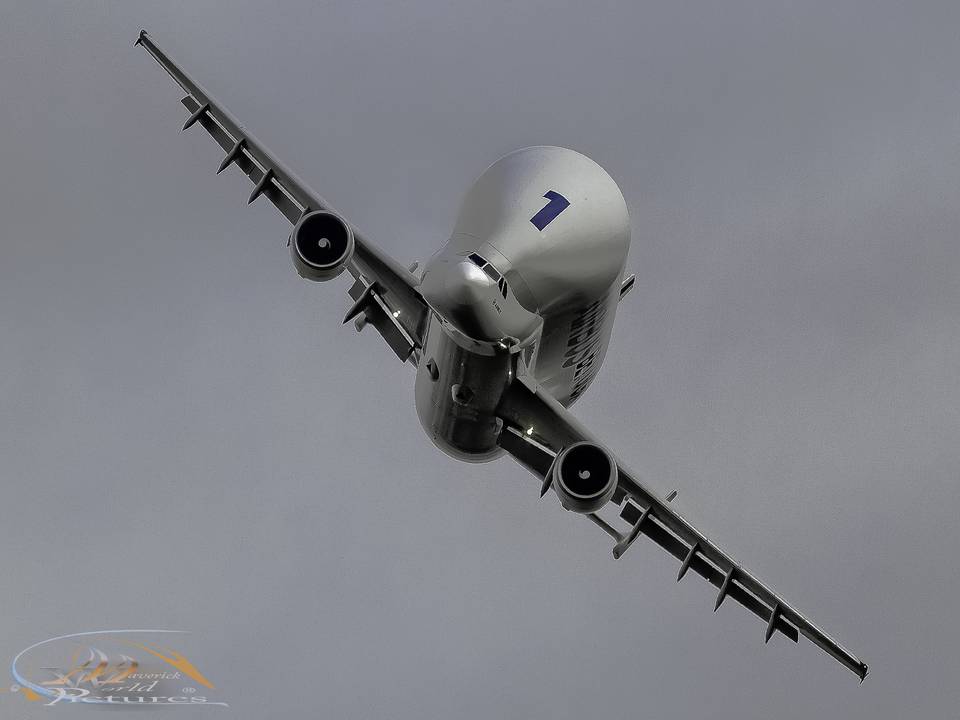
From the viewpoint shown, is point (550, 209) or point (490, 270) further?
point (550, 209)

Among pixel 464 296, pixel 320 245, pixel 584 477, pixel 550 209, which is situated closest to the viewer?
pixel 464 296

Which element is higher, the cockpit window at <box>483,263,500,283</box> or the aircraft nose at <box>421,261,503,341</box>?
the cockpit window at <box>483,263,500,283</box>

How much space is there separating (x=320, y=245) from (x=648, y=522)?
1289 cm

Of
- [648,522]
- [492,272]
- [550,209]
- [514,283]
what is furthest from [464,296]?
[648,522]

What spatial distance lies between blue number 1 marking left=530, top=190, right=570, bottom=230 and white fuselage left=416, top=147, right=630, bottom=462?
0.03 m

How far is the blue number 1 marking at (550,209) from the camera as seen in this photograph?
3075 cm

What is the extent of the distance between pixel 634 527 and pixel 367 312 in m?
10.1

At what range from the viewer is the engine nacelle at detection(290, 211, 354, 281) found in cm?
3291

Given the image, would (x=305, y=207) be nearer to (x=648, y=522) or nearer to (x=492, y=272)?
(x=492, y=272)

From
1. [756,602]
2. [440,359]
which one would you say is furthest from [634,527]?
[440,359]

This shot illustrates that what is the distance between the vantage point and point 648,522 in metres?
37.9

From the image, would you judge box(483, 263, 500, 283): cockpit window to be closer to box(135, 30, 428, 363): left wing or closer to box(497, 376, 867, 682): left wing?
box(497, 376, 867, 682): left wing

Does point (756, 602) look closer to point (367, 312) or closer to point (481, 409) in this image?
point (481, 409)

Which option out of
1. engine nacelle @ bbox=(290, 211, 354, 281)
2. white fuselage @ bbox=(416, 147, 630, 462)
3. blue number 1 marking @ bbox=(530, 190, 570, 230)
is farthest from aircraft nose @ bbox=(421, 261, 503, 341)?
engine nacelle @ bbox=(290, 211, 354, 281)
